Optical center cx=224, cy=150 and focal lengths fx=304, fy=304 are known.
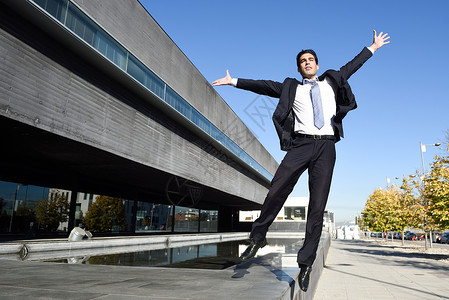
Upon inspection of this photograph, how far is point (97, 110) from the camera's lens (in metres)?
10.0

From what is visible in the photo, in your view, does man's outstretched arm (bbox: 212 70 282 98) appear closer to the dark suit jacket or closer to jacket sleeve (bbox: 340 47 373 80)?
the dark suit jacket

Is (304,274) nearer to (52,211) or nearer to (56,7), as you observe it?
(56,7)

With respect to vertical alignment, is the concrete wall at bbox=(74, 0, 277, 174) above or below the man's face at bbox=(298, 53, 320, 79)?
above

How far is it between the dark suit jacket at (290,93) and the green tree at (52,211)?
53.8 feet

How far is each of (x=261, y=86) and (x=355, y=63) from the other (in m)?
0.95

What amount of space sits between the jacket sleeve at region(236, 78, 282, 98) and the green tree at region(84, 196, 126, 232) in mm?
17982

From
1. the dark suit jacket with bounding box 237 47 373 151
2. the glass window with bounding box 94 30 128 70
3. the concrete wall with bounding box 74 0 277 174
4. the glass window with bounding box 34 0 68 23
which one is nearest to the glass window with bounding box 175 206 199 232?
the concrete wall with bounding box 74 0 277 174

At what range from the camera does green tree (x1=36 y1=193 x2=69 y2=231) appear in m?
15.8

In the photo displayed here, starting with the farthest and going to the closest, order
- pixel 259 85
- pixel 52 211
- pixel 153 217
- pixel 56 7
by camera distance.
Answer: pixel 153 217, pixel 52 211, pixel 56 7, pixel 259 85

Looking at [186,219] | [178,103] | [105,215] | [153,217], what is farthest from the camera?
[186,219]

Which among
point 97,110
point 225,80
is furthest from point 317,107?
point 97,110

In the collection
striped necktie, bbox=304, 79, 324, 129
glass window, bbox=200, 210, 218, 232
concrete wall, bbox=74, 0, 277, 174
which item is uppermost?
concrete wall, bbox=74, 0, 277, 174

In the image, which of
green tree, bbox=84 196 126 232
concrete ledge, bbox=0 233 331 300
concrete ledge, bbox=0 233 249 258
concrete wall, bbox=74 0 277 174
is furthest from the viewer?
green tree, bbox=84 196 126 232

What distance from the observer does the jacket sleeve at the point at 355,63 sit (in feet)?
9.71
